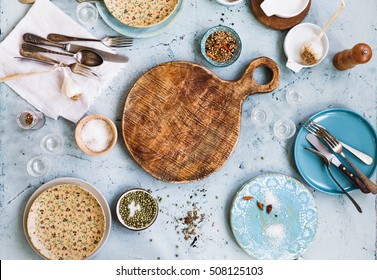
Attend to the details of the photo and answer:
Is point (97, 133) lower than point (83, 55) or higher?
lower

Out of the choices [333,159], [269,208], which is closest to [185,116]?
[269,208]

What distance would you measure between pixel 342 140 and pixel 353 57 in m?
0.32

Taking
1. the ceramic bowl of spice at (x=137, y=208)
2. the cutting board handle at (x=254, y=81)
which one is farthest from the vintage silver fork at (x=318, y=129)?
the ceramic bowl of spice at (x=137, y=208)

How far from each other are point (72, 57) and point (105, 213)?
60 centimetres

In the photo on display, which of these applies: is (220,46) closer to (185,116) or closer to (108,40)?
(185,116)

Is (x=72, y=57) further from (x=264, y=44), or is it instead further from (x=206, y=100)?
(x=264, y=44)

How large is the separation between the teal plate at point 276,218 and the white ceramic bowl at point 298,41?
449 millimetres

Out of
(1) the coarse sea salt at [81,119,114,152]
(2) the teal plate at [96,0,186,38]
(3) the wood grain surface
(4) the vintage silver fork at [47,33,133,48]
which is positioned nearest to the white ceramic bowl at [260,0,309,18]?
(3) the wood grain surface

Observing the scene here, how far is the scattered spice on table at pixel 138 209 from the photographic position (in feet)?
6.28

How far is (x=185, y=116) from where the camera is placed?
6.44 ft

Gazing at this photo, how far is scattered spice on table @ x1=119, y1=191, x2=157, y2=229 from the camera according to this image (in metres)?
1.92

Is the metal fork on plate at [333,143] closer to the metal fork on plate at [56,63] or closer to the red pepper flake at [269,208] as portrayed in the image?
the red pepper flake at [269,208]

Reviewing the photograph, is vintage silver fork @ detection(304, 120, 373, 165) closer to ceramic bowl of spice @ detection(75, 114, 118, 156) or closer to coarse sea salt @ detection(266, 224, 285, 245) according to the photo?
coarse sea salt @ detection(266, 224, 285, 245)

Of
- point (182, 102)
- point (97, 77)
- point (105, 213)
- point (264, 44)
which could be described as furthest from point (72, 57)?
point (264, 44)
